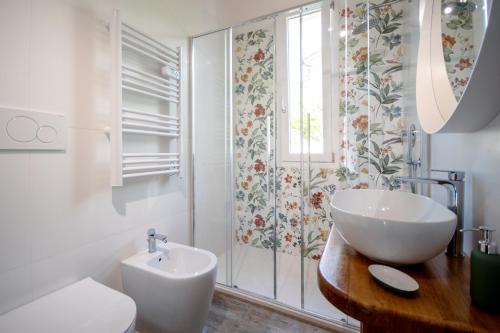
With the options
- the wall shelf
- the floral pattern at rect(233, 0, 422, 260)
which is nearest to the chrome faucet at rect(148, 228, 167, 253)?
the wall shelf

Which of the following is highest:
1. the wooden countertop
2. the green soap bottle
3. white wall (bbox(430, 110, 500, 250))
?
white wall (bbox(430, 110, 500, 250))

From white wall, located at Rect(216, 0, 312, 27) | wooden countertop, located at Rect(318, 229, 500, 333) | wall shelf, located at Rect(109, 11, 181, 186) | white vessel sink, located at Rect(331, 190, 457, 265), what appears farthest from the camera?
white wall, located at Rect(216, 0, 312, 27)

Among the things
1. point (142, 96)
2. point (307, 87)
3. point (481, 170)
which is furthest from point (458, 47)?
point (142, 96)

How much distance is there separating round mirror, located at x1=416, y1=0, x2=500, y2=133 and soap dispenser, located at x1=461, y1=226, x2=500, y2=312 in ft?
1.23

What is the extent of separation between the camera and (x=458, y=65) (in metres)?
0.77

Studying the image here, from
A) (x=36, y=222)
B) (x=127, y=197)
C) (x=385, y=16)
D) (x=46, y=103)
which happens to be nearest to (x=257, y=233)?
(x=127, y=197)

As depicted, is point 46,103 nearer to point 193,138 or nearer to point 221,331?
point 193,138

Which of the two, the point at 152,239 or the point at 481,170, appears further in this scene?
the point at 152,239

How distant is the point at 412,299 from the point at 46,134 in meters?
1.48

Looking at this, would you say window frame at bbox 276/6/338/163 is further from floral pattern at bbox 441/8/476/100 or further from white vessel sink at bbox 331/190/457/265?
white vessel sink at bbox 331/190/457/265

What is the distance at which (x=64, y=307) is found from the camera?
3.23 feet

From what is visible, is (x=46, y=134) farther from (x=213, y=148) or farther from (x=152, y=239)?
(x=213, y=148)

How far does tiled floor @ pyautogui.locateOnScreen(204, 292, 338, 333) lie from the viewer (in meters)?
1.50

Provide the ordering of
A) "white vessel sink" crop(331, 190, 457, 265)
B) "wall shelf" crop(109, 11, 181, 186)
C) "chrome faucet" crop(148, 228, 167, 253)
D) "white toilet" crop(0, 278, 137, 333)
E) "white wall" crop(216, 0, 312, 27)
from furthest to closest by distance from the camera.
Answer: "white wall" crop(216, 0, 312, 27), "chrome faucet" crop(148, 228, 167, 253), "wall shelf" crop(109, 11, 181, 186), "white toilet" crop(0, 278, 137, 333), "white vessel sink" crop(331, 190, 457, 265)
